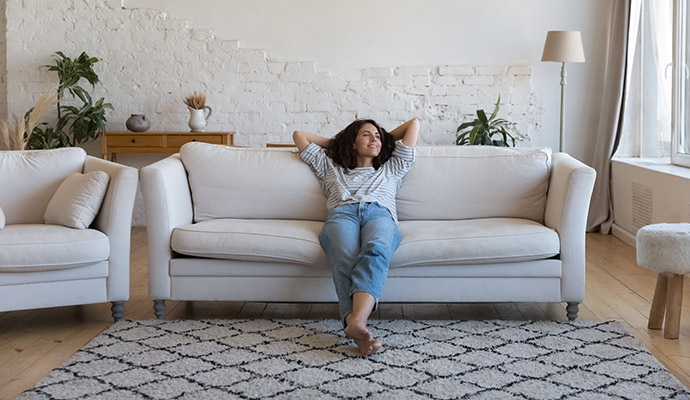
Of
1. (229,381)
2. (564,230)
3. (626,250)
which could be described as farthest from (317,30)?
(229,381)

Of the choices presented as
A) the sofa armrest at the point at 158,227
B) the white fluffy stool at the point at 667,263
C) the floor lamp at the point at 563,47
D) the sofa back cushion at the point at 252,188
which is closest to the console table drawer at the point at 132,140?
the sofa back cushion at the point at 252,188

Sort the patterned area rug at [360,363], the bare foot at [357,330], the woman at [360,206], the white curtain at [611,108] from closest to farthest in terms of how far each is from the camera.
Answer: the patterned area rug at [360,363]
the bare foot at [357,330]
the woman at [360,206]
the white curtain at [611,108]

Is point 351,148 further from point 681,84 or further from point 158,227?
point 681,84

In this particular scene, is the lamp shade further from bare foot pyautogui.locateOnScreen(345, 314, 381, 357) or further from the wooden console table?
bare foot pyautogui.locateOnScreen(345, 314, 381, 357)

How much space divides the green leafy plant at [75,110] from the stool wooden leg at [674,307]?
4449 mm

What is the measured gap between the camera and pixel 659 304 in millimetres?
3209

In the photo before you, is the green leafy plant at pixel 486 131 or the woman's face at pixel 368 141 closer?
the woman's face at pixel 368 141

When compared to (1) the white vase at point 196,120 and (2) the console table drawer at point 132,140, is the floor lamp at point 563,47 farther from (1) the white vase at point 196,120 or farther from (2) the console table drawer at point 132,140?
(2) the console table drawer at point 132,140

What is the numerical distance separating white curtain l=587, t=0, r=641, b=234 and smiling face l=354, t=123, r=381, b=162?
2834 mm

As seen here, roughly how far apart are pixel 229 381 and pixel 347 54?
3.98m

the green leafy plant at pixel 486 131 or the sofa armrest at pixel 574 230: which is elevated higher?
the green leafy plant at pixel 486 131

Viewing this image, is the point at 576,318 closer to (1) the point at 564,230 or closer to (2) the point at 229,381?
(1) the point at 564,230

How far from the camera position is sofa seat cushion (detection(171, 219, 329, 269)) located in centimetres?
326

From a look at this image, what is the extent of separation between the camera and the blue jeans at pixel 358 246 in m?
2.96
